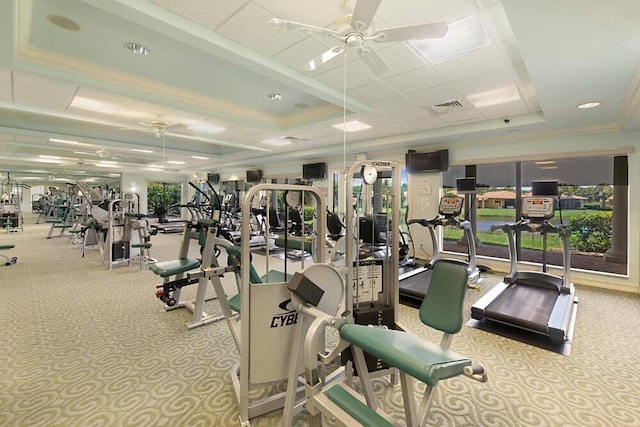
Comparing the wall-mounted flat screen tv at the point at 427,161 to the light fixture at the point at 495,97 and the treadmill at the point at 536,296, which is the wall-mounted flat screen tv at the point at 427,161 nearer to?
the light fixture at the point at 495,97

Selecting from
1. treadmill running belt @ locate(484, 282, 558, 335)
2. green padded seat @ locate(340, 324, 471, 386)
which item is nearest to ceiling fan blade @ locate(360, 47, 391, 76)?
green padded seat @ locate(340, 324, 471, 386)

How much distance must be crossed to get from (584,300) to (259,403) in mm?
4997

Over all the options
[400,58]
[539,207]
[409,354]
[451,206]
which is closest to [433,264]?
[451,206]

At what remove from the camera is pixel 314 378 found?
1.60 m

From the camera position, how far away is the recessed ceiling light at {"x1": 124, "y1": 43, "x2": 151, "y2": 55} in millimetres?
3182

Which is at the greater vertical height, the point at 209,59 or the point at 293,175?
the point at 209,59

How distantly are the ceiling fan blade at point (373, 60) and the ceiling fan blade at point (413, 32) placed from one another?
0.63 feet

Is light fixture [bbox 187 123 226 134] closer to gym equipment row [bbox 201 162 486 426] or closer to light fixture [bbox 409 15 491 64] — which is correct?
gym equipment row [bbox 201 162 486 426]

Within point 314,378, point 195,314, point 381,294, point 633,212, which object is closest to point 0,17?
point 195,314

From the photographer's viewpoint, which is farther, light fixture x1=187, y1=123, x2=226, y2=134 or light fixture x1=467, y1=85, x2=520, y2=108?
light fixture x1=187, y1=123, x2=226, y2=134

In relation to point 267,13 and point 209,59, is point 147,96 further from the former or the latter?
point 267,13

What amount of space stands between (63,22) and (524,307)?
5.88 metres

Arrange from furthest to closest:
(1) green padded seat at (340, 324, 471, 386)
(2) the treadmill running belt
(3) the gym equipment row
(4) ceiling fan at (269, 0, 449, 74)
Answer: (2) the treadmill running belt
(4) ceiling fan at (269, 0, 449, 74)
(3) the gym equipment row
(1) green padded seat at (340, 324, 471, 386)

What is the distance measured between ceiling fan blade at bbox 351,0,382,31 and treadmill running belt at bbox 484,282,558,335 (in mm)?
3378
